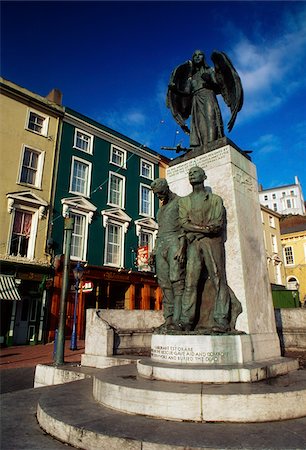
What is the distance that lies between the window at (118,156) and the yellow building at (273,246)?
1986cm

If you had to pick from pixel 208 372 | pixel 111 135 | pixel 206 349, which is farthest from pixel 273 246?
pixel 208 372

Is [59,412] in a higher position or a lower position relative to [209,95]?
lower

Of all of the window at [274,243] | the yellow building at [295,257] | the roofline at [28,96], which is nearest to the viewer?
the roofline at [28,96]

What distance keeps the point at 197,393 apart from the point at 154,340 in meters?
1.63

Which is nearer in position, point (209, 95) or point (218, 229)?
point (218, 229)

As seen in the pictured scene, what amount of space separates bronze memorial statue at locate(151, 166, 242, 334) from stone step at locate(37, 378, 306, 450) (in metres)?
1.62

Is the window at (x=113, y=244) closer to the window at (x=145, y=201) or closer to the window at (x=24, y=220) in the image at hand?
the window at (x=145, y=201)

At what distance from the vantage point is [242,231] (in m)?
5.44

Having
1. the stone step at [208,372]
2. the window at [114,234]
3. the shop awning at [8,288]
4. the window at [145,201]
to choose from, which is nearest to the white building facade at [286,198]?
the window at [145,201]

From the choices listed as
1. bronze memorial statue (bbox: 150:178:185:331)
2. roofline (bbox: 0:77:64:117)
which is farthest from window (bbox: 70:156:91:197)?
bronze memorial statue (bbox: 150:178:185:331)

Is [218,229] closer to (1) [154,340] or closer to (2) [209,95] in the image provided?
(1) [154,340]

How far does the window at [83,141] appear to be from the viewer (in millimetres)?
24141

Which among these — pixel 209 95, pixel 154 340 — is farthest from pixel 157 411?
pixel 209 95

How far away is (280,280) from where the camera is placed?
39375mm
